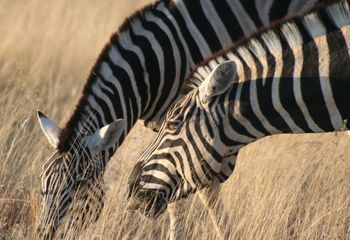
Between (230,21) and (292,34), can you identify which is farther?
(230,21)

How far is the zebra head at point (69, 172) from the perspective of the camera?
254 inches

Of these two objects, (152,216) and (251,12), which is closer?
(152,216)

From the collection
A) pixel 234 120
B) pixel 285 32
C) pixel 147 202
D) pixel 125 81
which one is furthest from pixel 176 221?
pixel 285 32

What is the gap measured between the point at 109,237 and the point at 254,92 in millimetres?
1669

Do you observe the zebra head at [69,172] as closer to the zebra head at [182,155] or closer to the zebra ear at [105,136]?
the zebra ear at [105,136]

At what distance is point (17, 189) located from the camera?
7711 millimetres

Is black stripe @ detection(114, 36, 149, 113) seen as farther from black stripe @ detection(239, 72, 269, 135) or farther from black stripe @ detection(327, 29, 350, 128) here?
black stripe @ detection(327, 29, 350, 128)

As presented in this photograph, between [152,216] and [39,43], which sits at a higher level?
[39,43]

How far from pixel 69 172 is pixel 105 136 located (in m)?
0.40

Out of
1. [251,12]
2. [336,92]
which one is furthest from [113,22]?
[336,92]

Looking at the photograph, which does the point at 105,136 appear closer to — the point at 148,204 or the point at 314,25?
the point at 148,204

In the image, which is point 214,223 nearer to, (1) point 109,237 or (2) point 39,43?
(1) point 109,237

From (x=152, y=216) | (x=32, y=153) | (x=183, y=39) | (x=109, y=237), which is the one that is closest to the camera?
(x=152, y=216)

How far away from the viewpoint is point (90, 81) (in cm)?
714
